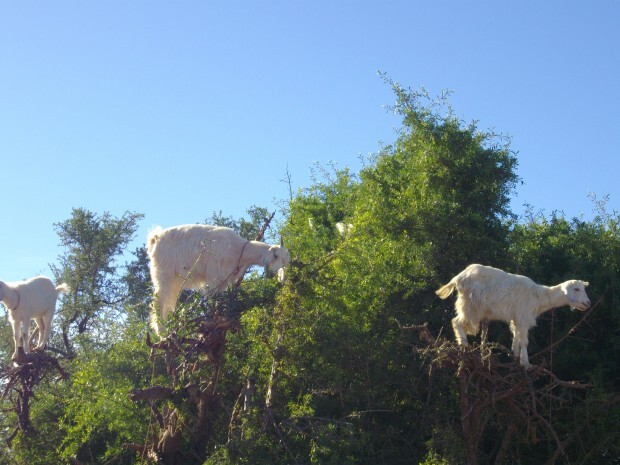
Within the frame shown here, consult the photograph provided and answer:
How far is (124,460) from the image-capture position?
11312 millimetres

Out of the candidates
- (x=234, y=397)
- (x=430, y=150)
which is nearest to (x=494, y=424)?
(x=234, y=397)

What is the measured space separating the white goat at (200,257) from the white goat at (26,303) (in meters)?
1.51

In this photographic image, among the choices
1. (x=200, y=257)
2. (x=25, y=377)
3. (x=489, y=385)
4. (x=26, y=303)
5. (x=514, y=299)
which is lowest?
(x=489, y=385)

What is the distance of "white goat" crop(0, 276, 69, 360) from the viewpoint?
11453 millimetres

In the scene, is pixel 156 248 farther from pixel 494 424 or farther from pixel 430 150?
pixel 494 424

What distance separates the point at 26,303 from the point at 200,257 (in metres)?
2.49


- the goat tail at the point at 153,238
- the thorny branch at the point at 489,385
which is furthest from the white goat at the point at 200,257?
the thorny branch at the point at 489,385

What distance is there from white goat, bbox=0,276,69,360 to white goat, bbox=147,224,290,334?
1.51 m

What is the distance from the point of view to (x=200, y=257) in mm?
11469

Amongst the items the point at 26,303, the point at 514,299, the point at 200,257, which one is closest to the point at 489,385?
the point at 514,299

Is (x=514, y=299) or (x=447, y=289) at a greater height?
(x=447, y=289)

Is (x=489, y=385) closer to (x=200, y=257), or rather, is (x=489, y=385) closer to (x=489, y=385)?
(x=489, y=385)

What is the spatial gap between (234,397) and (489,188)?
494 centimetres

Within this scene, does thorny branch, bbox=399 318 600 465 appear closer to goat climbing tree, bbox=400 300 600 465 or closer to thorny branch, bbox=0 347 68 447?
goat climbing tree, bbox=400 300 600 465
